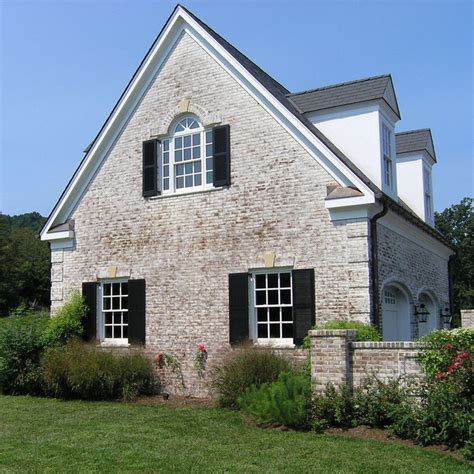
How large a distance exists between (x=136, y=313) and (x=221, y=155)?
4.46 meters

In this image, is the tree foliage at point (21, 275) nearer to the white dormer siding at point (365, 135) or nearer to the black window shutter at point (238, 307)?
the black window shutter at point (238, 307)

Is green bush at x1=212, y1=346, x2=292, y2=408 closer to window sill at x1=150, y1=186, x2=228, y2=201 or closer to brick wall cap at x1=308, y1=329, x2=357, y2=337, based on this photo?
brick wall cap at x1=308, y1=329, x2=357, y2=337

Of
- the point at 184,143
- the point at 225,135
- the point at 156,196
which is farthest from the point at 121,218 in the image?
the point at 225,135

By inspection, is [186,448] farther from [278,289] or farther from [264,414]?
[278,289]

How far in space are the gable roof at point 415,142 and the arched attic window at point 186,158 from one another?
289 inches

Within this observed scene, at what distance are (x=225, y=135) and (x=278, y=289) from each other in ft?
12.7

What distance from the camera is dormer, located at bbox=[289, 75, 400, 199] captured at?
14.6 m

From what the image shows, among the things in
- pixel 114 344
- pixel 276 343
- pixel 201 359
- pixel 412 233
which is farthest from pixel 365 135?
pixel 114 344

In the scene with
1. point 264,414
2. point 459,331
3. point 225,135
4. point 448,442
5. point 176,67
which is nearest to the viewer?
point 448,442

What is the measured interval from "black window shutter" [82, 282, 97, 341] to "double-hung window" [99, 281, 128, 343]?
18cm

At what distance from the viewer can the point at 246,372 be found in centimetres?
1223

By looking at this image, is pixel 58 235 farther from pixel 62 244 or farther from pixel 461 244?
pixel 461 244

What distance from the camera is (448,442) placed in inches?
342

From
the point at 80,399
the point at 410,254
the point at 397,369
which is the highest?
the point at 410,254
